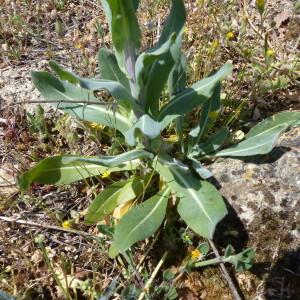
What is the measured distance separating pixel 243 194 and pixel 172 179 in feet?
1.26

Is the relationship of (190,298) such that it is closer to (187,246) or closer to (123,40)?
(187,246)

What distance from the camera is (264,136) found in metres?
2.53

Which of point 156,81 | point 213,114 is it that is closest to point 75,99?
point 156,81

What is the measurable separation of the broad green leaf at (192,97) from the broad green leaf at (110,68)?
33cm

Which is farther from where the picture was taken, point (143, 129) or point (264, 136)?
point (264, 136)

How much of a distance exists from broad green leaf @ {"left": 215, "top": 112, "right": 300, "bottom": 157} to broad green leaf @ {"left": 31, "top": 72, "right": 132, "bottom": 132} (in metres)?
0.63

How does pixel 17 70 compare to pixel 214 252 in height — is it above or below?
above

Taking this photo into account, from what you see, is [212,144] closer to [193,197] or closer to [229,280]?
[193,197]

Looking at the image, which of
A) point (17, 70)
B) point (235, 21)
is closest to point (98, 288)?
point (17, 70)

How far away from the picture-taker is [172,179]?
2.50 metres

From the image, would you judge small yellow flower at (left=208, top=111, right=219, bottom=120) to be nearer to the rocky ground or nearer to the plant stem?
the rocky ground

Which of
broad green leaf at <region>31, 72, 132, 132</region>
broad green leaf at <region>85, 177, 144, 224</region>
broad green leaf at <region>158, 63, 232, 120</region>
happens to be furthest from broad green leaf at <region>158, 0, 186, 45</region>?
broad green leaf at <region>85, 177, 144, 224</region>

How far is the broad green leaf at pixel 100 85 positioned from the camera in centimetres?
216

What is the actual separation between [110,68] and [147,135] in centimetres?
71
